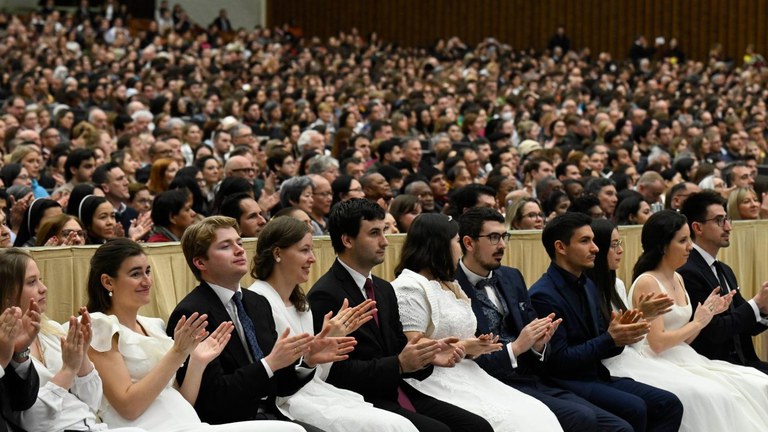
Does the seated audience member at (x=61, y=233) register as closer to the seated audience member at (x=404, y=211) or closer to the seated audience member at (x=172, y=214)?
the seated audience member at (x=172, y=214)

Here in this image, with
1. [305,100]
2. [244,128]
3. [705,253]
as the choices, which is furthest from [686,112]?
[705,253]

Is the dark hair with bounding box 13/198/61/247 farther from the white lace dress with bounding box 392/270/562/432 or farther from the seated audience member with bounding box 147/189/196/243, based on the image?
the white lace dress with bounding box 392/270/562/432

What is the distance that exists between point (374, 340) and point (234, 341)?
2.42 ft

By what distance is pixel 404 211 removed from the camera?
784cm

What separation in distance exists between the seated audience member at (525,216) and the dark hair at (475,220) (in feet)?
5.42

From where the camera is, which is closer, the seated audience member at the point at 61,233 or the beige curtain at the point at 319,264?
the beige curtain at the point at 319,264

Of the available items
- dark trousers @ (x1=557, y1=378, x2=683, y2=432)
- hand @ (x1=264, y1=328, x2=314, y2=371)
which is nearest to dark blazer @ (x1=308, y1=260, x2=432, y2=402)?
hand @ (x1=264, y1=328, x2=314, y2=371)

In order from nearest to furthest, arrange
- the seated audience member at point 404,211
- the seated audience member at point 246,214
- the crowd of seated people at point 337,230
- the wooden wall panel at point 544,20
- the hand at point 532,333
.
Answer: the crowd of seated people at point 337,230 → the hand at point 532,333 → the seated audience member at point 246,214 → the seated audience member at point 404,211 → the wooden wall panel at point 544,20

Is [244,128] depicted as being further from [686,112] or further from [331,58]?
[331,58]

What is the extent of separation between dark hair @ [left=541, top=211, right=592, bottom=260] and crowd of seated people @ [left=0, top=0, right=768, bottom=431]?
0.01 meters

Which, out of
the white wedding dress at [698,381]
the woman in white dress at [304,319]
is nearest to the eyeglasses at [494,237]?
the woman in white dress at [304,319]

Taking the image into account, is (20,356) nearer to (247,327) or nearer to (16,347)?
(16,347)

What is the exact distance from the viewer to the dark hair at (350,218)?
218 inches

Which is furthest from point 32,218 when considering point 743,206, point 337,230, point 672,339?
point 743,206
